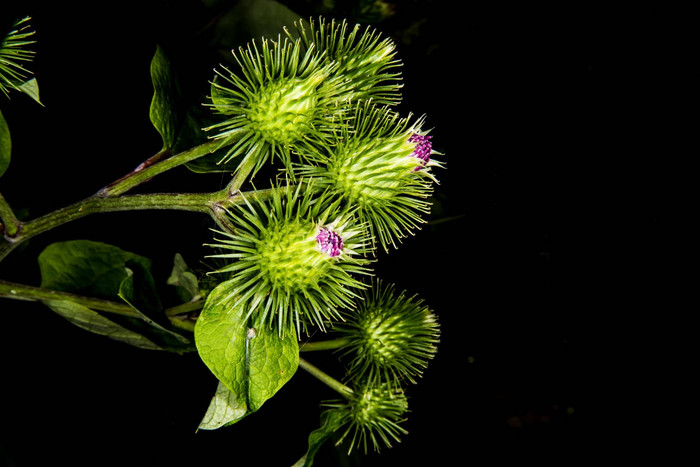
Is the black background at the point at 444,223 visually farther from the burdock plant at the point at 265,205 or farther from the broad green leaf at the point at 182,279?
the burdock plant at the point at 265,205

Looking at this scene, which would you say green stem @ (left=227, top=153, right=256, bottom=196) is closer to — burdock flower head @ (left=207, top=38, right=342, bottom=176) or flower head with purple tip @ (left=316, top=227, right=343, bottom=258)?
burdock flower head @ (left=207, top=38, right=342, bottom=176)

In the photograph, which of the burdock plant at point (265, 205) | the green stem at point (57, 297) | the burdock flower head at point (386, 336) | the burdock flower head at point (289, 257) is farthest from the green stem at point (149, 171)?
the burdock flower head at point (386, 336)

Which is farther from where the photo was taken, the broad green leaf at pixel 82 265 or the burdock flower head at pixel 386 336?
the burdock flower head at pixel 386 336

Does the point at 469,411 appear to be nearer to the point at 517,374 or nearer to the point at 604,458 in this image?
the point at 517,374

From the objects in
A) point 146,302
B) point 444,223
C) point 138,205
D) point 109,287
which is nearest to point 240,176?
point 138,205

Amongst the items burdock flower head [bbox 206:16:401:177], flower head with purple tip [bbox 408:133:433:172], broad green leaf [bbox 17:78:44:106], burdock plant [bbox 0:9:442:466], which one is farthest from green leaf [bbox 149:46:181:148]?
flower head with purple tip [bbox 408:133:433:172]

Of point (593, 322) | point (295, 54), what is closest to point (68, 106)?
point (295, 54)

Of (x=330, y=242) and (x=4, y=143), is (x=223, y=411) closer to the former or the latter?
(x=330, y=242)
